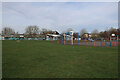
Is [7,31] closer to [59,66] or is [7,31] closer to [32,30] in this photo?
[32,30]

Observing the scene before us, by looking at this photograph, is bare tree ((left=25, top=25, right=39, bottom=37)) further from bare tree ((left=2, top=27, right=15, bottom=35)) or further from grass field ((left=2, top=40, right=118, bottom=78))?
grass field ((left=2, top=40, right=118, bottom=78))

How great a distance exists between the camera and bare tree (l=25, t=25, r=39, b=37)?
228ft

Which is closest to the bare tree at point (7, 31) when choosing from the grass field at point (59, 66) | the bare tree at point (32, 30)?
the bare tree at point (32, 30)

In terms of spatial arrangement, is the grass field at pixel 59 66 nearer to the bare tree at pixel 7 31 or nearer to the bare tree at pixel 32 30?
the bare tree at pixel 32 30

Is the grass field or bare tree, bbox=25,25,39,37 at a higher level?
bare tree, bbox=25,25,39,37

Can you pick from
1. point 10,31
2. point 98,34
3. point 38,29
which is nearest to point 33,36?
point 38,29

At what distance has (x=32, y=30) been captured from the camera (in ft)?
232

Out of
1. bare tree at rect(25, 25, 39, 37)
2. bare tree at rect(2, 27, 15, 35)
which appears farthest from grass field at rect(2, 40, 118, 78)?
bare tree at rect(2, 27, 15, 35)

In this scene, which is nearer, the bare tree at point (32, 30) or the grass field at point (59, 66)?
the grass field at point (59, 66)

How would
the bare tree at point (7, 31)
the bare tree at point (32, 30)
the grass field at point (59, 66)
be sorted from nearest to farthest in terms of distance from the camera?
the grass field at point (59, 66) < the bare tree at point (32, 30) < the bare tree at point (7, 31)

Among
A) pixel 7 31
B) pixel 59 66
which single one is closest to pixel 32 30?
pixel 7 31

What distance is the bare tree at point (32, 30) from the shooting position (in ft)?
228

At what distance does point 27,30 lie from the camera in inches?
→ 2736

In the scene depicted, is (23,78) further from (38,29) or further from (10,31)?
(10,31)
